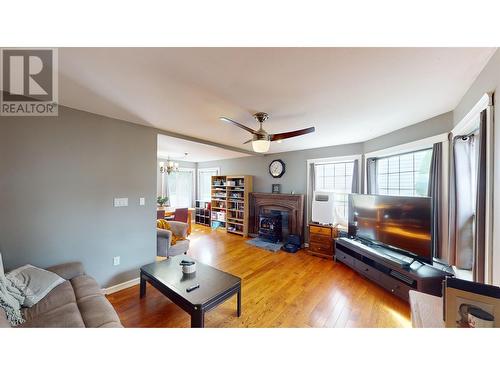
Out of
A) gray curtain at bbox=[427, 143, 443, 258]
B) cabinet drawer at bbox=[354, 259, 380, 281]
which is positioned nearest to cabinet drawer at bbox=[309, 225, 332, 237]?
cabinet drawer at bbox=[354, 259, 380, 281]

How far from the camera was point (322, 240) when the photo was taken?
11.9 feet

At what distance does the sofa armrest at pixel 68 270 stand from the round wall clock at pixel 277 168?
3959 millimetres

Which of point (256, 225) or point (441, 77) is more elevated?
point (441, 77)

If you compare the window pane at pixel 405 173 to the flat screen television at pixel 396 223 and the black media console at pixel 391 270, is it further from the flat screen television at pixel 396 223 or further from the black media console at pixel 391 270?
the black media console at pixel 391 270

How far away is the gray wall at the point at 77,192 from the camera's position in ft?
5.82

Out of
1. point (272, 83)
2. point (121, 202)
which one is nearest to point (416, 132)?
point (272, 83)

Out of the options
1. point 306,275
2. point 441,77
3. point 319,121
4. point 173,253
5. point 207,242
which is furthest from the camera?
point 207,242

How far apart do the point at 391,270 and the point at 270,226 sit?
2.57m

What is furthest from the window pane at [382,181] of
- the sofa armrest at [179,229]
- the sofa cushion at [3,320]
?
the sofa cushion at [3,320]

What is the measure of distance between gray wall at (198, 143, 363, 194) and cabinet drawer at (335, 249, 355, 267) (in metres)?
1.54
